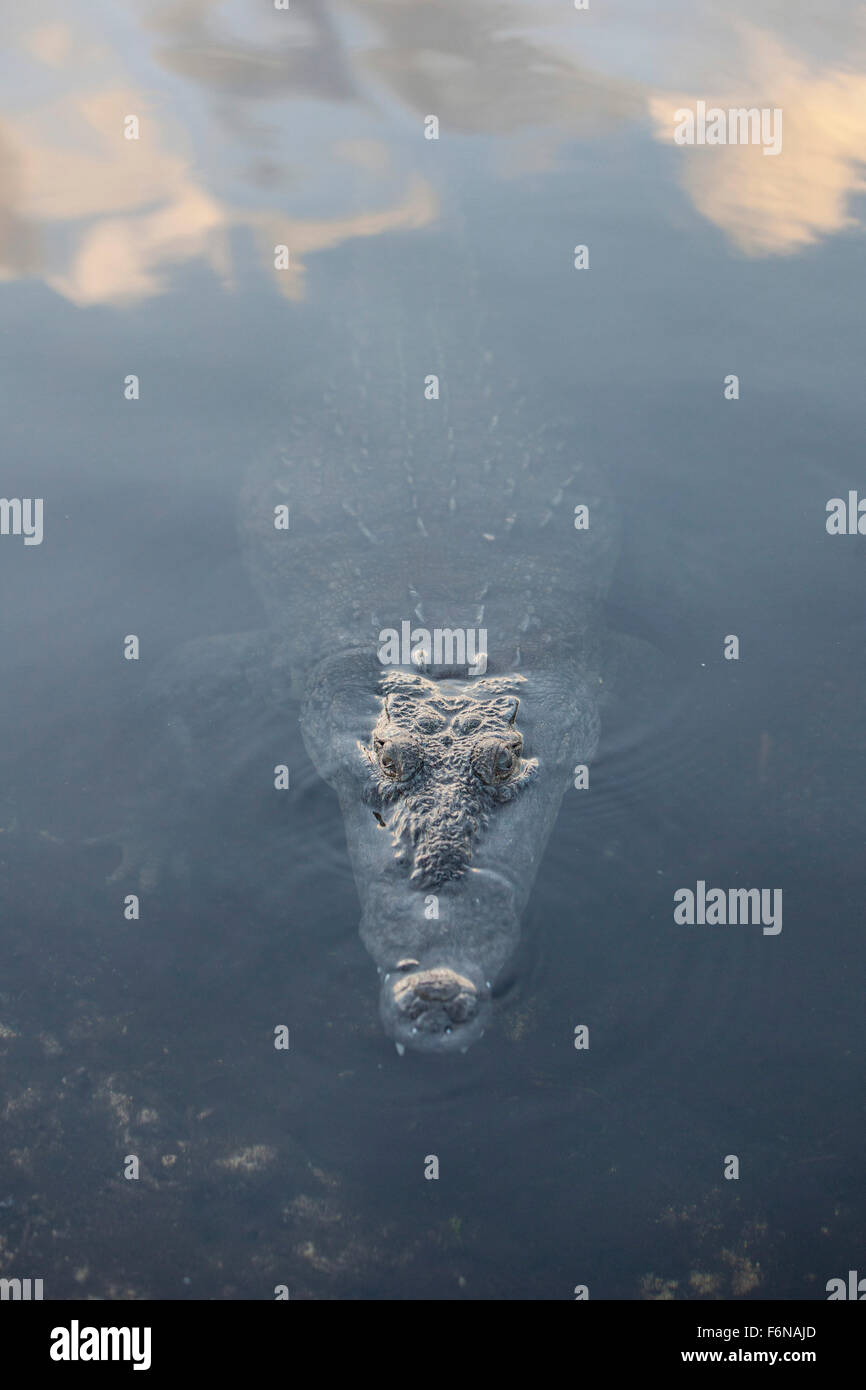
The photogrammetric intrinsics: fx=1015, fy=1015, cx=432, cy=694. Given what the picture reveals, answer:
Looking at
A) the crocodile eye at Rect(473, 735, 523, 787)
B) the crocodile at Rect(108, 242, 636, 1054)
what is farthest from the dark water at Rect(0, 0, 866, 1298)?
the crocodile eye at Rect(473, 735, 523, 787)

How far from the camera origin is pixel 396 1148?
15.3 feet

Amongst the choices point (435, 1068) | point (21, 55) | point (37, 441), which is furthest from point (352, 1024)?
point (21, 55)

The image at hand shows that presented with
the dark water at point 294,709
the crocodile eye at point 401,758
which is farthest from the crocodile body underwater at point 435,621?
the dark water at point 294,709

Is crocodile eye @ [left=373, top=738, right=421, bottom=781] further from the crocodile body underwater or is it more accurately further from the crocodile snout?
the crocodile snout

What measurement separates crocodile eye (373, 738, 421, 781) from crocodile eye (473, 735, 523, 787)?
0.35 meters

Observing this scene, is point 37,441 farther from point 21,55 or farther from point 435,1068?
point 21,55

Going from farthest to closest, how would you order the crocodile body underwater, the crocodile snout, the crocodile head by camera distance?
the crocodile body underwater, the crocodile head, the crocodile snout

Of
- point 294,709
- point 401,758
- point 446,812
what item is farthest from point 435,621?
point 446,812

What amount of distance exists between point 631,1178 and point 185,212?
10.7 meters

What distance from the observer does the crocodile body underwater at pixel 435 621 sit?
5387 mm

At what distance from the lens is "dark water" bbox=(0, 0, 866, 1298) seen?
456cm

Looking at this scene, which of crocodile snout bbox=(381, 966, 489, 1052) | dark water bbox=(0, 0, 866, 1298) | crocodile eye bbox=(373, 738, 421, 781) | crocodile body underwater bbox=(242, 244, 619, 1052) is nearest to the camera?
dark water bbox=(0, 0, 866, 1298)

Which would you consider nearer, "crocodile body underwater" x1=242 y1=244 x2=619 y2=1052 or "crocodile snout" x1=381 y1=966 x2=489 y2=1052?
"crocodile snout" x1=381 y1=966 x2=489 y2=1052

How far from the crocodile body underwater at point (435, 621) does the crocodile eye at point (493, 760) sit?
1 centimetres
